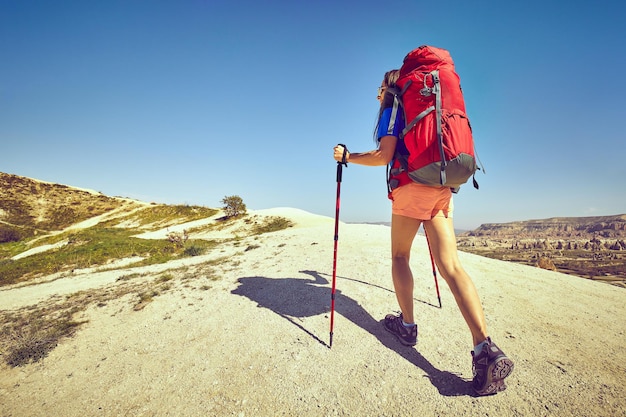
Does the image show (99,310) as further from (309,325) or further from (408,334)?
(408,334)

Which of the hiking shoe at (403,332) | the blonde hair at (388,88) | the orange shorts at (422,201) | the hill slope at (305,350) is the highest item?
the blonde hair at (388,88)

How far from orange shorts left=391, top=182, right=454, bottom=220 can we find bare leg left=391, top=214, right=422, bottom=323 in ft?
0.73

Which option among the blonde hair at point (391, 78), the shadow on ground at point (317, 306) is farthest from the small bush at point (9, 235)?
the blonde hair at point (391, 78)

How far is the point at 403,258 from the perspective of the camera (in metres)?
3.43

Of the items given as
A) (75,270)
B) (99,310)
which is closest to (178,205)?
(75,270)

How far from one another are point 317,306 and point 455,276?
9.02ft

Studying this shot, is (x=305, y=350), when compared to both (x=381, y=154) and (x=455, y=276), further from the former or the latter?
(x=381, y=154)

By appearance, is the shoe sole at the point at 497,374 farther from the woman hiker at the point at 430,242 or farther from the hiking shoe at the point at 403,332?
the hiking shoe at the point at 403,332

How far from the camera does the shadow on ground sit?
2.89 meters

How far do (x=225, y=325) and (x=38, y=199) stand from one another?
59417 mm

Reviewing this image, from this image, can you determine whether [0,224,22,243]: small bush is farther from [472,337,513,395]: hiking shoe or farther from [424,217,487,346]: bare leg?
Answer: [472,337,513,395]: hiking shoe

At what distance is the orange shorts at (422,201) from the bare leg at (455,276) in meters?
0.12

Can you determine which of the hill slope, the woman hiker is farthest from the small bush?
the woman hiker

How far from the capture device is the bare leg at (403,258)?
3.24 m
